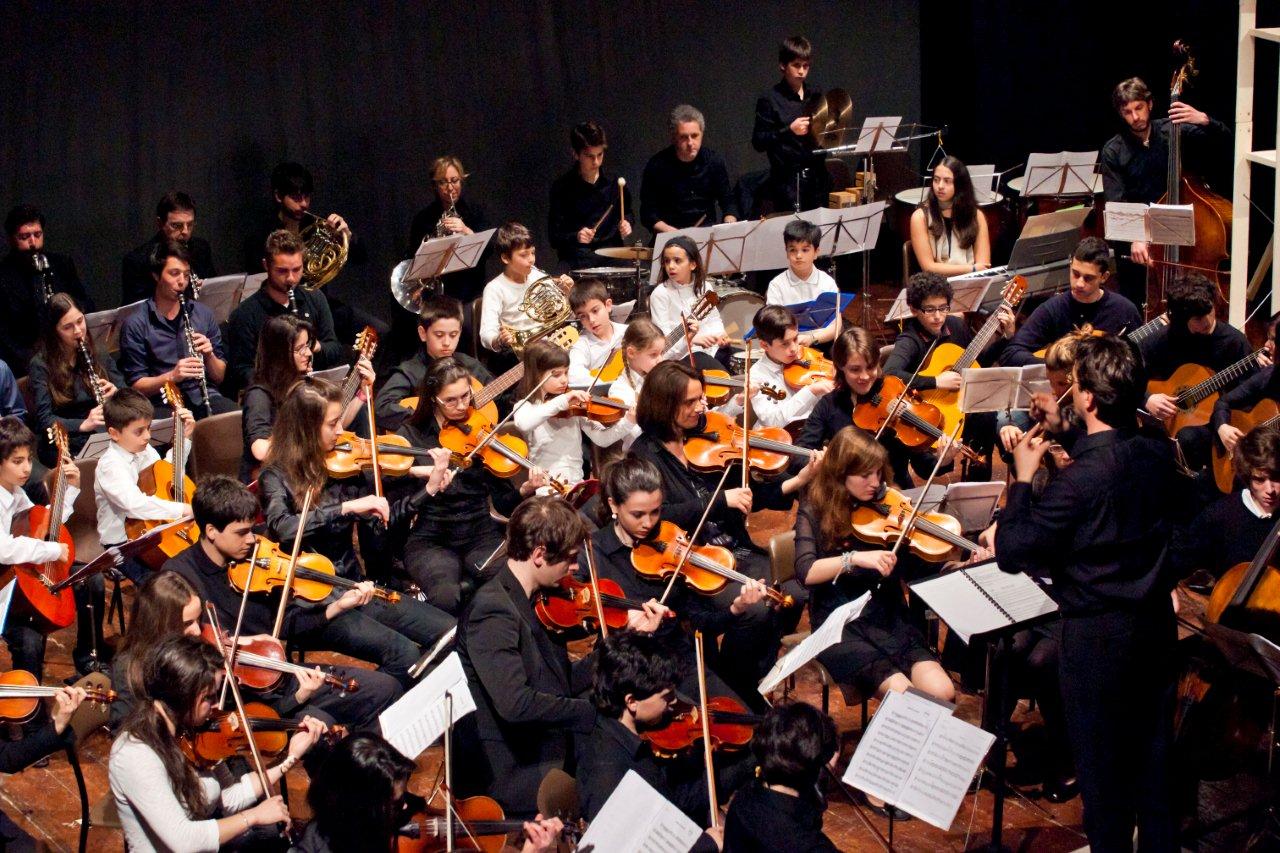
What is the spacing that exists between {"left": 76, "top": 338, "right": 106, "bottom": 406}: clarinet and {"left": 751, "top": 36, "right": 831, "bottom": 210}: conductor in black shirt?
4368mm

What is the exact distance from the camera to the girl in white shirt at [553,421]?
5523mm

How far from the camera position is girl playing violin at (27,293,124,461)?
5680 mm

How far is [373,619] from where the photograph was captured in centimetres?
465

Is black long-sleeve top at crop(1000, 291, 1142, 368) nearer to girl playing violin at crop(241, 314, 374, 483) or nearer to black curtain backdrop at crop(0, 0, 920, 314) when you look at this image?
girl playing violin at crop(241, 314, 374, 483)

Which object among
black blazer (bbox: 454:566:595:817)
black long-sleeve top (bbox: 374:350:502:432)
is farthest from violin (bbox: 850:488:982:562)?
black long-sleeve top (bbox: 374:350:502:432)

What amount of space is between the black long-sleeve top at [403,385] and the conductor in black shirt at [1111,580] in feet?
8.80

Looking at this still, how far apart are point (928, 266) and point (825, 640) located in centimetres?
411

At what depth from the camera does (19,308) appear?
6406mm

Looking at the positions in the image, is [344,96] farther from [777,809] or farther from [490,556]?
[777,809]

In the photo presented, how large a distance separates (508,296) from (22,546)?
2724mm

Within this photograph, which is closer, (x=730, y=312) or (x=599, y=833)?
(x=599, y=833)

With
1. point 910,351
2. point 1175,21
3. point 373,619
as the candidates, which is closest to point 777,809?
point 373,619

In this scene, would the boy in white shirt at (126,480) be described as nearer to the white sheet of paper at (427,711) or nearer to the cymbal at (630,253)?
the white sheet of paper at (427,711)

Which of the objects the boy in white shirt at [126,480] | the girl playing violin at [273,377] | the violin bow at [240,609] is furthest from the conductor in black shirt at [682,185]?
the violin bow at [240,609]
